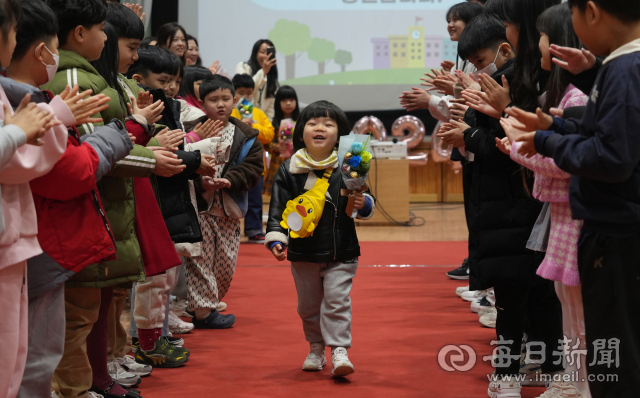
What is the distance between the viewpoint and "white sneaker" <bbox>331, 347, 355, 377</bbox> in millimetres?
2619

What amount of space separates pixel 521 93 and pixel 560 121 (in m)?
0.56

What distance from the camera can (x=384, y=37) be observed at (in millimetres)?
8367

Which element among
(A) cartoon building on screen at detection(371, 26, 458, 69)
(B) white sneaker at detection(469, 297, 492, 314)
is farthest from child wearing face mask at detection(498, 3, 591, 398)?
(A) cartoon building on screen at detection(371, 26, 458, 69)


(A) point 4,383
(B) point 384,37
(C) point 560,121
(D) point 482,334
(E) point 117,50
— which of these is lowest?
(D) point 482,334

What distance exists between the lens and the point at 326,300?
270cm

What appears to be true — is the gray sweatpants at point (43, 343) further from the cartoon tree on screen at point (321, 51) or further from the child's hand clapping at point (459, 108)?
the cartoon tree on screen at point (321, 51)

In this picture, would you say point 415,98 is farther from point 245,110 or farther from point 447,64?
point 245,110

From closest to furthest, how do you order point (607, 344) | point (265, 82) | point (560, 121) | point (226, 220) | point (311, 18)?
point (607, 344) → point (560, 121) → point (226, 220) → point (265, 82) → point (311, 18)

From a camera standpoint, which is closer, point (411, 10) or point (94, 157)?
point (94, 157)

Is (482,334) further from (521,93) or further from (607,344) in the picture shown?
(607,344)

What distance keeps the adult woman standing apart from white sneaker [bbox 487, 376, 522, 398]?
4.13 meters

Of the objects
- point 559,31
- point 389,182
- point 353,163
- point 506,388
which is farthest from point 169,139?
point 389,182

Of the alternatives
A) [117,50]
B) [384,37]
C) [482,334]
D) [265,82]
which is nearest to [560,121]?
[117,50]

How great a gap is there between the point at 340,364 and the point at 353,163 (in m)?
0.77
